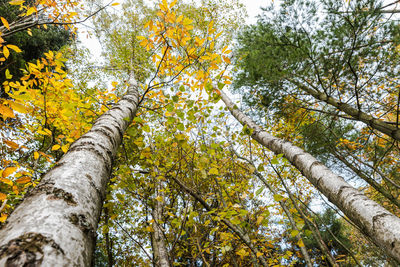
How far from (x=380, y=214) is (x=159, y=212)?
2503 millimetres

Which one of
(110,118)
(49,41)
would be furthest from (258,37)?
(49,41)

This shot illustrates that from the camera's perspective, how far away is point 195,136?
9.35 ft

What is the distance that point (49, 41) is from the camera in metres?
8.64

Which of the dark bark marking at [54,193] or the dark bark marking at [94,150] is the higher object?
the dark bark marking at [94,150]

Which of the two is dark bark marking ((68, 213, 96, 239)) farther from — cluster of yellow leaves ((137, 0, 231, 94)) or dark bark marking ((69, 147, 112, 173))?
cluster of yellow leaves ((137, 0, 231, 94))

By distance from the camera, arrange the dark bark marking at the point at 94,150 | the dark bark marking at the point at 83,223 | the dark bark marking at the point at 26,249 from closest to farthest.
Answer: the dark bark marking at the point at 26,249 < the dark bark marking at the point at 83,223 < the dark bark marking at the point at 94,150

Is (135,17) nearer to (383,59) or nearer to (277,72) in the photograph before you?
(277,72)

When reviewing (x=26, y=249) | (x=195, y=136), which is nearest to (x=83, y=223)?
(x=26, y=249)

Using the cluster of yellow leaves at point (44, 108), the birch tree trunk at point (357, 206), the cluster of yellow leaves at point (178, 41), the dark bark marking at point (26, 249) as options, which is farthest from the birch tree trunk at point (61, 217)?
the birch tree trunk at point (357, 206)

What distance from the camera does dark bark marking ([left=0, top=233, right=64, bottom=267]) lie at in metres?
0.44

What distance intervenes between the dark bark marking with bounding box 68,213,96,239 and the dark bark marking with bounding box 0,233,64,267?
0.40 ft

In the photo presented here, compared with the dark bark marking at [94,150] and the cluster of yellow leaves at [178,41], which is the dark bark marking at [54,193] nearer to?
the dark bark marking at [94,150]

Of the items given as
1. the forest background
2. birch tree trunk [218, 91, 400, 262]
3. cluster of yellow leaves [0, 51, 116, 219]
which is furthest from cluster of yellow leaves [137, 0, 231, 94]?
birch tree trunk [218, 91, 400, 262]

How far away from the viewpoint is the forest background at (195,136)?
904mm
